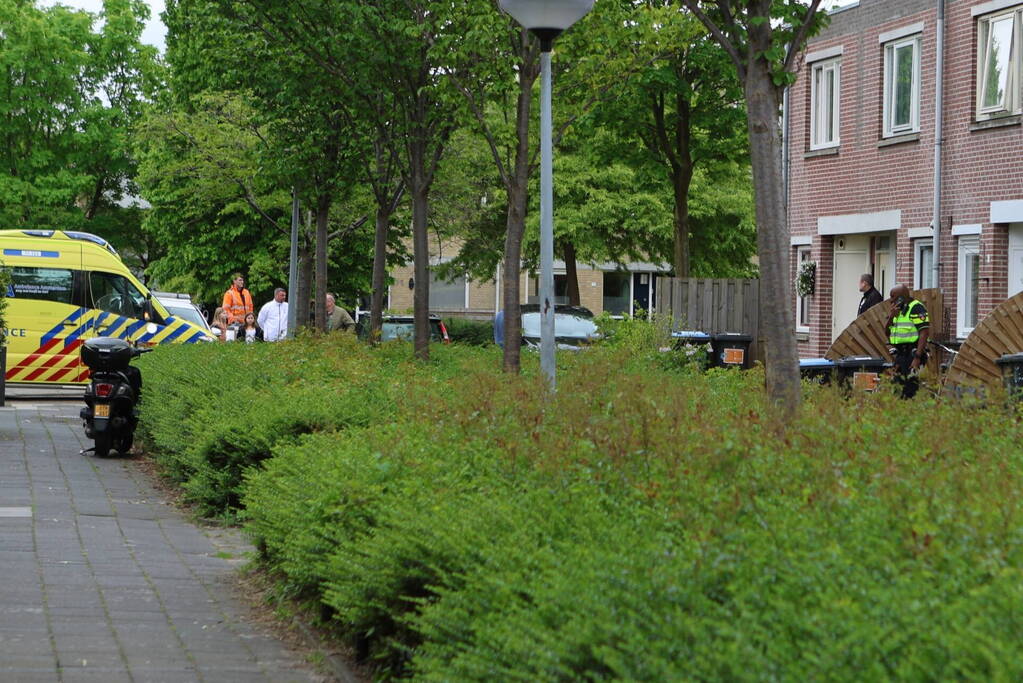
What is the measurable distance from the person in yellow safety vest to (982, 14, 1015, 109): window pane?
221 inches

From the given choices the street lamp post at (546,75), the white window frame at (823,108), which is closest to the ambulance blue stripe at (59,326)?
the white window frame at (823,108)

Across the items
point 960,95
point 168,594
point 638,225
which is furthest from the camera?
point 638,225

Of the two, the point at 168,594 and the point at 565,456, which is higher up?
the point at 565,456

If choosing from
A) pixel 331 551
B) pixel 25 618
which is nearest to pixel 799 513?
pixel 331 551

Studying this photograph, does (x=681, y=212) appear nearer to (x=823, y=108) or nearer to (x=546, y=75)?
(x=823, y=108)

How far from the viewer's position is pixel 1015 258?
24016 millimetres

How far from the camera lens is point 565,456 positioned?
6.27m

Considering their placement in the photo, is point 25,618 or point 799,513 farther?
point 25,618

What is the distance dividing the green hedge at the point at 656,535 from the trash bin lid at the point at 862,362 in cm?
1102

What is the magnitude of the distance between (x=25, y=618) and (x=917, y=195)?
21.2 metres

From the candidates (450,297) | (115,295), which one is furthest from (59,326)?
(450,297)

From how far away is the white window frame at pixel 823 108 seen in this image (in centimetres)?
2898

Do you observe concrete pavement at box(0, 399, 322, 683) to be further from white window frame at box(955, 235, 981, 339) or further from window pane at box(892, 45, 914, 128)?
window pane at box(892, 45, 914, 128)

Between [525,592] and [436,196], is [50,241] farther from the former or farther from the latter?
[525,592]
